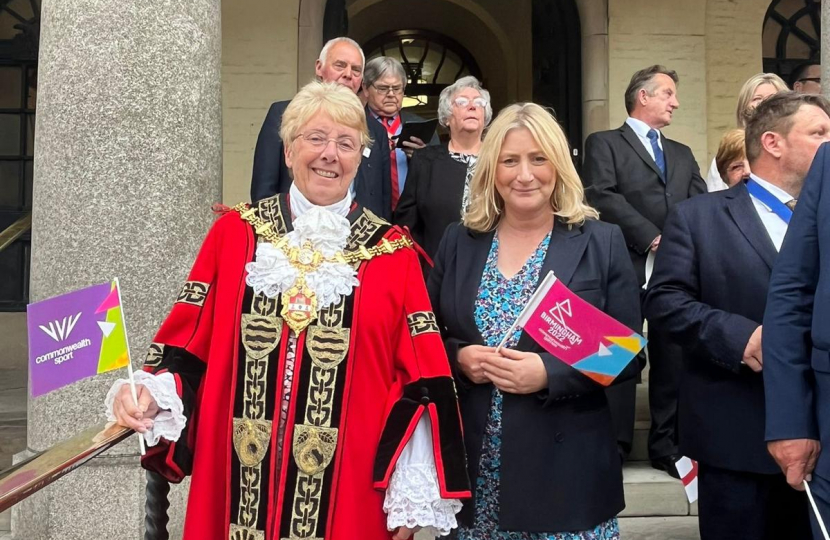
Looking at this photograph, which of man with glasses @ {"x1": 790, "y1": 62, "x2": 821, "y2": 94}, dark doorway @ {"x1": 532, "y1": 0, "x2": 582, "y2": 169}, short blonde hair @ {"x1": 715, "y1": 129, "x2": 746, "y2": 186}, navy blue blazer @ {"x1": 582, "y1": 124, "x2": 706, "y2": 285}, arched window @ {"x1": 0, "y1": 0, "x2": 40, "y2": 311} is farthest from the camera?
arched window @ {"x1": 0, "y1": 0, "x2": 40, "y2": 311}

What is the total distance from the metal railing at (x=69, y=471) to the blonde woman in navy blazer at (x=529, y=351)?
2.92 ft

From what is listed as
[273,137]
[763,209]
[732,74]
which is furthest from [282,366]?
[732,74]

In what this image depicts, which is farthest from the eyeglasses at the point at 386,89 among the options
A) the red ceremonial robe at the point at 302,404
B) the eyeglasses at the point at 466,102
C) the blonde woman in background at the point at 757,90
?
the red ceremonial robe at the point at 302,404

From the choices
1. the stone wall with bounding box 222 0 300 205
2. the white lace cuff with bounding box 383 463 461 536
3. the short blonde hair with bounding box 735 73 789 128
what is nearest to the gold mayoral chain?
the white lace cuff with bounding box 383 463 461 536

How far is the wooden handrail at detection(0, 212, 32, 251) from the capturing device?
8055 mm

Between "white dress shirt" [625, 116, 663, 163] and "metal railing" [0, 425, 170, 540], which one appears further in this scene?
"white dress shirt" [625, 116, 663, 163]

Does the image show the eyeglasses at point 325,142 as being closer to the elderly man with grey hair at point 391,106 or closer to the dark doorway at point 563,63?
the elderly man with grey hair at point 391,106

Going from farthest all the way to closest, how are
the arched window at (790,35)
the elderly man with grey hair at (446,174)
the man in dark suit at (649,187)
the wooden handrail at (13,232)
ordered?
the arched window at (790,35) → the wooden handrail at (13,232) → the man in dark suit at (649,187) → the elderly man with grey hair at (446,174)

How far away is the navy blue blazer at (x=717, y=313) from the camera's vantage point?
2918 mm

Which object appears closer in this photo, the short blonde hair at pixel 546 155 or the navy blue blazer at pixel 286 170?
the short blonde hair at pixel 546 155

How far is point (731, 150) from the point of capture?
435 cm

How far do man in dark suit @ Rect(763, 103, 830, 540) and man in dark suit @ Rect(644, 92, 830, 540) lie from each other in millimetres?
281

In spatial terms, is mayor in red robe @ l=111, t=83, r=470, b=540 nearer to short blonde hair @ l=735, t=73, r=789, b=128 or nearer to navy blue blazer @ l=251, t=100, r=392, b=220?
navy blue blazer @ l=251, t=100, r=392, b=220

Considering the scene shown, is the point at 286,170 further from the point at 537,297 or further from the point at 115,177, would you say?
the point at 537,297
